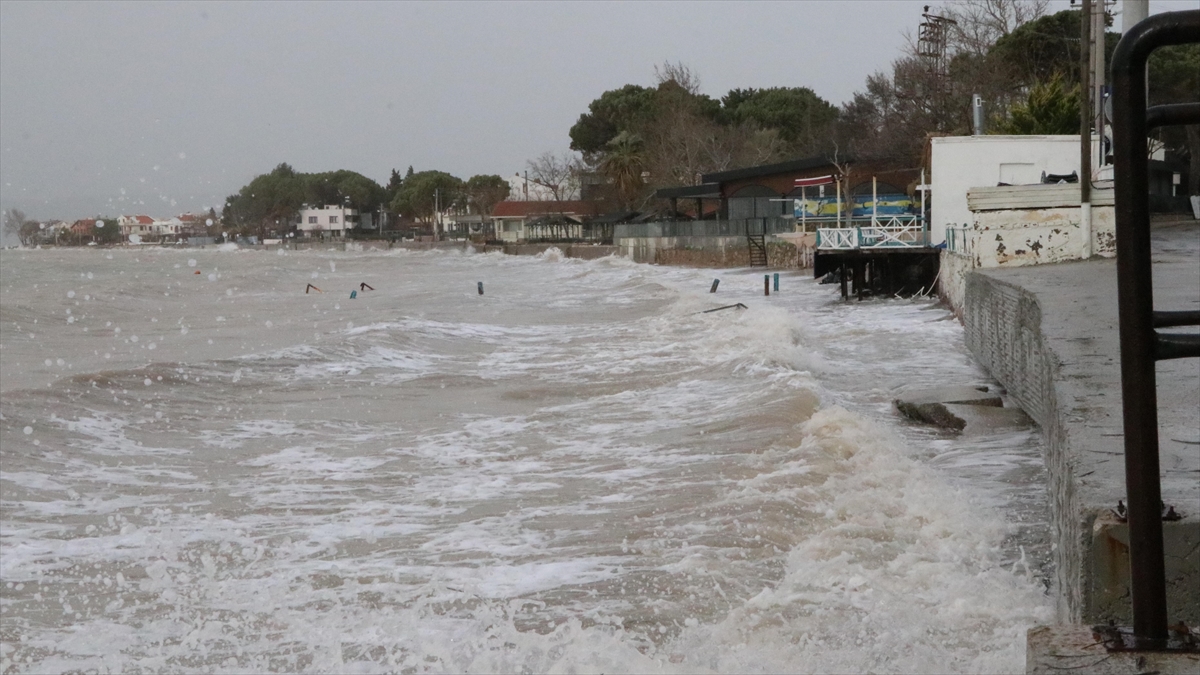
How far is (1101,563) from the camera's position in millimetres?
3346

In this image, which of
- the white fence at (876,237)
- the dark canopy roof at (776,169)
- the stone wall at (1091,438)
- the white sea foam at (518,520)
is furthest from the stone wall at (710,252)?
the stone wall at (1091,438)

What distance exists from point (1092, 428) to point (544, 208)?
108621 millimetres

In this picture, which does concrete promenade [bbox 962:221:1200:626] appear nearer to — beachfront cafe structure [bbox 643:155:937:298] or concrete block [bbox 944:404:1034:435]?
concrete block [bbox 944:404:1034:435]

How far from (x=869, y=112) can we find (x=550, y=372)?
54511 millimetres

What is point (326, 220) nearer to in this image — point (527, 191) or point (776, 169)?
point (527, 191)

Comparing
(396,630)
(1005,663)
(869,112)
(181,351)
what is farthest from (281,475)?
(869,112)

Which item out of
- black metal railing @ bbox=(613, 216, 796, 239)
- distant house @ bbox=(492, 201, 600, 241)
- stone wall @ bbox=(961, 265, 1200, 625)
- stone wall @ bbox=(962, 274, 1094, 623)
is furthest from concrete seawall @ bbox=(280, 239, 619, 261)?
stone wall @ bbox=(961, 265, 1200, 625)

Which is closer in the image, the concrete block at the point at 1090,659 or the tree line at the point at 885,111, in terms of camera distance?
the concrete block at the point at 1090,659

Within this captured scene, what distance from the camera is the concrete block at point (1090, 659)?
2.14 metres

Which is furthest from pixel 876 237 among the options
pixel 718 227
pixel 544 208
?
pixel 544 208

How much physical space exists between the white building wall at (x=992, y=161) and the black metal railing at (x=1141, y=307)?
26.4 meters

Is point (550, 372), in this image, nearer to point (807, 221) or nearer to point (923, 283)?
point (923, 283)

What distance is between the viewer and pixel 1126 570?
10.8ft

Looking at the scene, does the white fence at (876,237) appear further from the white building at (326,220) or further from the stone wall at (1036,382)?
the white building at (326,220)
